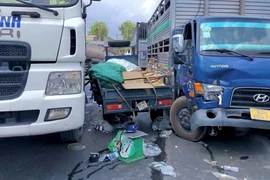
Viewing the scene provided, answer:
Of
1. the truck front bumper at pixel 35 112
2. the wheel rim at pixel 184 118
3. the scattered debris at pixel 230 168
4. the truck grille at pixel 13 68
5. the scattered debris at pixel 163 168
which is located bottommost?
the scattered debris at pixel 230 168

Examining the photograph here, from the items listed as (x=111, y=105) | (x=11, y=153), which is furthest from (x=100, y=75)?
(x=11, y=153)

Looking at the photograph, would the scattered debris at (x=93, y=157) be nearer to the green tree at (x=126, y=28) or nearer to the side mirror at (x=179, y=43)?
the side mirror at (x=179, y=43)

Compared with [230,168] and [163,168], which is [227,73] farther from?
[163,168]

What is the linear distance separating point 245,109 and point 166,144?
1.40 meters

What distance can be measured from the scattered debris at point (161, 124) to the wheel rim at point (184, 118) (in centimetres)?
56

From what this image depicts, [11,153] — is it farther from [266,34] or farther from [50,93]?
[266,34]

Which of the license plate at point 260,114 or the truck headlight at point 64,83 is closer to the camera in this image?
the truck headlight at point 64,83

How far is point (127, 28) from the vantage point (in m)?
67.7

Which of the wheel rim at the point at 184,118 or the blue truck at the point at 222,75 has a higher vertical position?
the blue truck at the point at 222,75

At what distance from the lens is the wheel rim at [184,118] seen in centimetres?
468

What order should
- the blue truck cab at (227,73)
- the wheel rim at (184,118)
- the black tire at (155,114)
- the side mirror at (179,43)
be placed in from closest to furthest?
the blue truck cab at (227,73) < the side mirror at (179,43) < the wheel rim at (184,118) < the black tire at (155,114)

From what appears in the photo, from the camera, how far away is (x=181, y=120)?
478cm

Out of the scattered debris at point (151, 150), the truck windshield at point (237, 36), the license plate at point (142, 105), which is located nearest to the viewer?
the scattered debris at point (151, 150)

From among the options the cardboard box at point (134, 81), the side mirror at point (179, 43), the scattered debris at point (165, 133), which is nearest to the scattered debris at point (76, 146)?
the cardboard box at point (134, 81)
